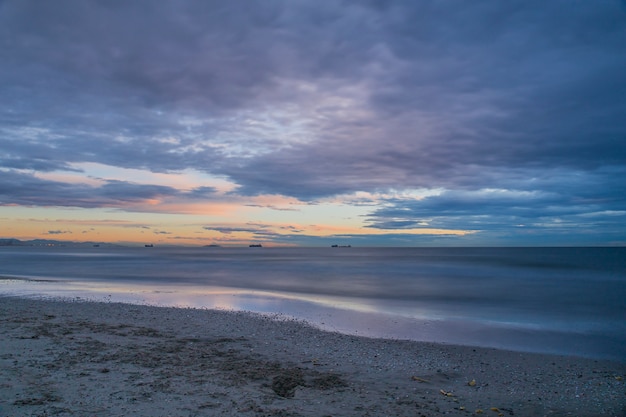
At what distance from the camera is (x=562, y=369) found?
11.0 m

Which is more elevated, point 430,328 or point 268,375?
point 268,375

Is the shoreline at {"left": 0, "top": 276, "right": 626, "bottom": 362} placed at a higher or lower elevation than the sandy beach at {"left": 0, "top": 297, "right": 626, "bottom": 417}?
lower

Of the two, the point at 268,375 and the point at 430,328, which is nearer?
the point at 268,375

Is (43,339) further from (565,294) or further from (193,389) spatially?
(565,294)

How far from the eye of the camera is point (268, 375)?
29.2 feet

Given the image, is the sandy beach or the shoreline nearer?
the sandy beach

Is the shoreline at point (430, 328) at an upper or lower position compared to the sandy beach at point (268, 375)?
lower

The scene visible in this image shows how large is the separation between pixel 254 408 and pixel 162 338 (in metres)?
5.91

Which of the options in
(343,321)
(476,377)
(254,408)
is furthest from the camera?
(343,321)

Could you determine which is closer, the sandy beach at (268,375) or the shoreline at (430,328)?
the sandy beach at (268,375)

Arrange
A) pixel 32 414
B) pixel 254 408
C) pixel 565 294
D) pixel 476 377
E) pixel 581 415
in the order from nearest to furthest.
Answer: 1. pixel 32 414
2. pixel 254 408
3. pixel 581 415
4. pixel 476 377
5. pixel 565 294

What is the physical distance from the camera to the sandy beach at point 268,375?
7.12 metres

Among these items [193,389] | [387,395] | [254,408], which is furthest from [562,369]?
[193,389]

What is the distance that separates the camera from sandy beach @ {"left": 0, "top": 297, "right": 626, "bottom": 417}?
7125mm
